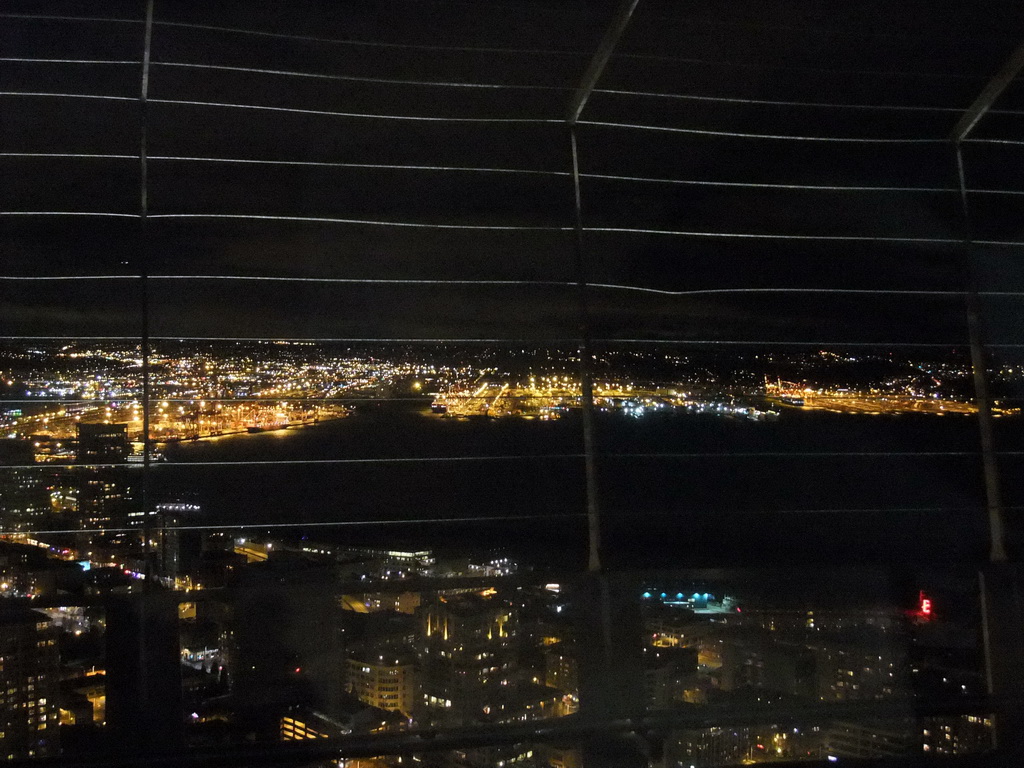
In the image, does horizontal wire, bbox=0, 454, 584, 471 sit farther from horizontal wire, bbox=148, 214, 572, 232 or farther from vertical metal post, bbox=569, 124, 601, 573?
horizontal wire, bbox=148, 214, 572, 232

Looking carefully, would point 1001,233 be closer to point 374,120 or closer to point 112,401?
point 374,120

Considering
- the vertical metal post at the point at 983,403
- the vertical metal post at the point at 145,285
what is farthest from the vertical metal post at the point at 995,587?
the vertical metal post at the point at 145,285

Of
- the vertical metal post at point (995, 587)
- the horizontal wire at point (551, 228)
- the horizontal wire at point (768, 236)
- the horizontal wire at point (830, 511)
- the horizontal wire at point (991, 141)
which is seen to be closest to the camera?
the vertical metal post at point (995, 587)

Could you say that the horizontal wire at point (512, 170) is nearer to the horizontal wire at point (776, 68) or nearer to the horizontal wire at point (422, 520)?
the horizontal wire at point (776, 68)

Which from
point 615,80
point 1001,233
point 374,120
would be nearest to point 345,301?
point 374,120

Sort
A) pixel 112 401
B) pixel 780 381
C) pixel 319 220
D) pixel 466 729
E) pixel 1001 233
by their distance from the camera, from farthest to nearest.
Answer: pixel 1001 233 < pixel 780 381 < pixel 319 220 < pixel 112 401 < pixel 466 729

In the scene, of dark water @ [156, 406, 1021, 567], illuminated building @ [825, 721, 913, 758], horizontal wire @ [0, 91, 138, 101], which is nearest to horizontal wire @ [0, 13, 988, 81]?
horizontal wire @ [0, 91, 138, 101]
